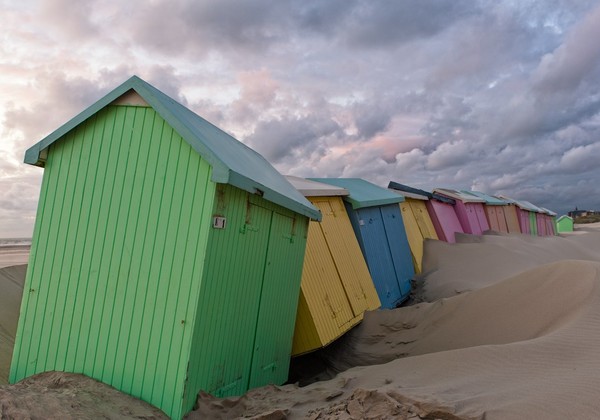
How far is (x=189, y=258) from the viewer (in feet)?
13.7

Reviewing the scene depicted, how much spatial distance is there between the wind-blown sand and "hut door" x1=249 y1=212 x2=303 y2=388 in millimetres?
468

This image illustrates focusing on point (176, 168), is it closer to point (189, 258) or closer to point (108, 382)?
point (189, 258)

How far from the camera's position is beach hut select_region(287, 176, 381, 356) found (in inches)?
253

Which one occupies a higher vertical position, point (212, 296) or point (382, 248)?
point (382, 248)

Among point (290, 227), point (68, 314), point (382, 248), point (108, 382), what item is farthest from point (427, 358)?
point (382, 248)

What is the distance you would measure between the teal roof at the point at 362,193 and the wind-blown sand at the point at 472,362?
2.11 m

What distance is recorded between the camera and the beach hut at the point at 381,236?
920cm

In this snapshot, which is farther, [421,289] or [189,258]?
[421,289]

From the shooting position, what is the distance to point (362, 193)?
32.9ft

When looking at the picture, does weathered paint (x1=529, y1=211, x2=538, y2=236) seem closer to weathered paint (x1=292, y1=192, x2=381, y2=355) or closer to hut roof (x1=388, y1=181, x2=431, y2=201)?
hut roof (x1=388, y1=181, x2=431, y2=201)

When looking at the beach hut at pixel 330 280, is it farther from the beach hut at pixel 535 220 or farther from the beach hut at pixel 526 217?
the beach hut at pixel 535 220

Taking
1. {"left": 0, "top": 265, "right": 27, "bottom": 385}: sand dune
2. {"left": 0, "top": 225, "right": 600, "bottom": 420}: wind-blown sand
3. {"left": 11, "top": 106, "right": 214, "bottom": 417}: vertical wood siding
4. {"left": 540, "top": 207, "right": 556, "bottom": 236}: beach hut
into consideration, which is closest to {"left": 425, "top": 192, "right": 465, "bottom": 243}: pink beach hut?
{"left": 0, "top": 225, "right": 600, "bottom": 420}: wind-blown sand

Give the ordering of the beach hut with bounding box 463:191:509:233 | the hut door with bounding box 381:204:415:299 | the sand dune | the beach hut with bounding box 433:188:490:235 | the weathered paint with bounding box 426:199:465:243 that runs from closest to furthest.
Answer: the sand dune
the hut door with bounding box 381:204:415:299
the weathered paint with bounding box 426:199:465:243
the beach hut with bounding box 433:188:490:235
the beach hut with bounding box 463:191:509:233

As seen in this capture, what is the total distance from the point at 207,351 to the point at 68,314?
54.6 inches
